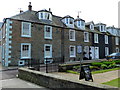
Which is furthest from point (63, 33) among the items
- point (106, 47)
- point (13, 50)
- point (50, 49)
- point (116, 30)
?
point (116, 30)

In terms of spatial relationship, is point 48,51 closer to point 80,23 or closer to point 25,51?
point 25,51

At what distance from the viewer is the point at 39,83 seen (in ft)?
23.7

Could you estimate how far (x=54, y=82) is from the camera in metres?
6.19

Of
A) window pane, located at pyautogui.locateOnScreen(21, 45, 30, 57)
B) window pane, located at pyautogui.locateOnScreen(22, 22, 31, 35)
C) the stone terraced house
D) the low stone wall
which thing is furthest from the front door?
the low stone wall

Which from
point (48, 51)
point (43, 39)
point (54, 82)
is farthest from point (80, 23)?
point (54, 82)

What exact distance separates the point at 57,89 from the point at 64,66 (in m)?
6.24

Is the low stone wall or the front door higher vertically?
the front door

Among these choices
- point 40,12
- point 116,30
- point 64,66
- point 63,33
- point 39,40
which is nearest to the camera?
point 64,66

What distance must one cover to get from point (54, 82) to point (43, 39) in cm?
1284

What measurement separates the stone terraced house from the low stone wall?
6.17 meters

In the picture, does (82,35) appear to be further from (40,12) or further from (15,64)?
(15,64)

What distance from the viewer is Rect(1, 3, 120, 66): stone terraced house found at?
1580cm

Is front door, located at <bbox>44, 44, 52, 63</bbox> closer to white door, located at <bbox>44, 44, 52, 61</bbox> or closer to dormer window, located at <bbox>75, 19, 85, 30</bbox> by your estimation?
white door, located at <bbox>44, 44, 52, 61</bbox>

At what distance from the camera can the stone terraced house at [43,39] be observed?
1580cm
